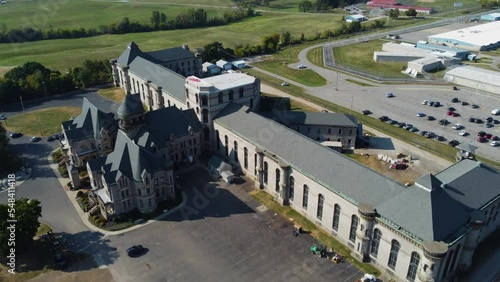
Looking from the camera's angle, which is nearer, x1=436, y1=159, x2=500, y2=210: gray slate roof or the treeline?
x1=436, y1=159, x2=500, y2=210: gray slate roof

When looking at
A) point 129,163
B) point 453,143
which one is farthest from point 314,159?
point 453,143

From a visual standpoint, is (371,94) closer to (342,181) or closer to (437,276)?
(342,181)

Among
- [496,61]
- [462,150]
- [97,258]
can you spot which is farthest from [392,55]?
[97,258]

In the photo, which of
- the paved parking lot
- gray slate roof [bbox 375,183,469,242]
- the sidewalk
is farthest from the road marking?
gray slate roof [bbox 375,183,469,242]

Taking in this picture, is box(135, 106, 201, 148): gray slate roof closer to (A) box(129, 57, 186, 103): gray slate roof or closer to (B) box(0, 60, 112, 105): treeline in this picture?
(A) box(129, 57, 186, 103): gray slate roof

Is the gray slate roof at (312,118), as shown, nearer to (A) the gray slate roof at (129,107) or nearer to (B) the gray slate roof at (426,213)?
(A) the gray slate roof at (129,107)
